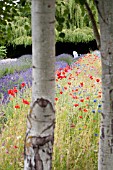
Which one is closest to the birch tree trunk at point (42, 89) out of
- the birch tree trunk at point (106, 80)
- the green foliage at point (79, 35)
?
the birch tree trunk at point (106, 80)

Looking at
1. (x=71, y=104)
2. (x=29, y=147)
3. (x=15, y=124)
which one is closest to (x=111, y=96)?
(x=29, y=147)

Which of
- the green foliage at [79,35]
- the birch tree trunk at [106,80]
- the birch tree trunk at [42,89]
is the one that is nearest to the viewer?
the birch tree trunk at [42,89]

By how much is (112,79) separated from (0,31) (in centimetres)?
87

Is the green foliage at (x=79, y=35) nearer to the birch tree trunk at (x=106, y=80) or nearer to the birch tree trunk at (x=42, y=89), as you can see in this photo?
the birch tree trunk at (x=106, y=80)

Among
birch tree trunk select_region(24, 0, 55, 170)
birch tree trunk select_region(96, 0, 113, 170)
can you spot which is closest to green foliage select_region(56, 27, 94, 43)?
birch tree trunk select_region(96, 0, 113, 170)

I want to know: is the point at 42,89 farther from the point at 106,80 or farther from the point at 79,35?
the point at 79,35

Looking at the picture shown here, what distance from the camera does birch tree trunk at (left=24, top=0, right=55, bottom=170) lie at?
57.5 inches

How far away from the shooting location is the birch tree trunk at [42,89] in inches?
57.5

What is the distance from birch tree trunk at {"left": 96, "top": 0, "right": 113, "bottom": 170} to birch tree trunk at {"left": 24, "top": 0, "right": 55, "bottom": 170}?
306 mm

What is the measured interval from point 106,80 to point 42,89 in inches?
14.3

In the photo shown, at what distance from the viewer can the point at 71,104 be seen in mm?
3742

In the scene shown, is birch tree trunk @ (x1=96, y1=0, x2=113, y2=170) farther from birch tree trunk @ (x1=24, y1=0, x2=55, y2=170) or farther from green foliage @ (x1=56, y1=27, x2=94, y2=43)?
green foliage @ (x1=56, y1=27, x2=94, y2=43)

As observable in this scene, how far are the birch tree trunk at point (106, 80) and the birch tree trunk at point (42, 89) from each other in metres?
0.31

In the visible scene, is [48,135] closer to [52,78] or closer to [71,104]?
[52,78]
